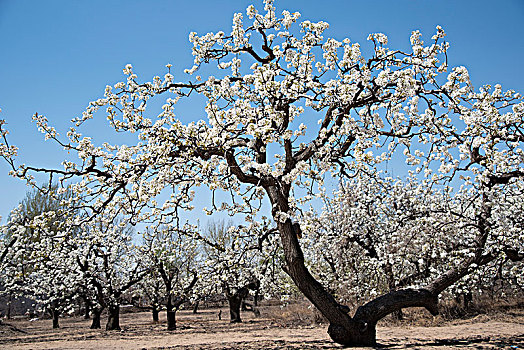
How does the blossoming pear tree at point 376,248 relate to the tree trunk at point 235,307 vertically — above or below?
above

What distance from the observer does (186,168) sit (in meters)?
5.71

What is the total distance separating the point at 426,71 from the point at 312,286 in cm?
383

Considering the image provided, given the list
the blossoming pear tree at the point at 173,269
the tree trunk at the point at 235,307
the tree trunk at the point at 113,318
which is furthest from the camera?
the tree trunk at the point at 235,307

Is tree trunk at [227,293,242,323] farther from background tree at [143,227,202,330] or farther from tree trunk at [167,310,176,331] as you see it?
tree trunk at [167,310,176,331]

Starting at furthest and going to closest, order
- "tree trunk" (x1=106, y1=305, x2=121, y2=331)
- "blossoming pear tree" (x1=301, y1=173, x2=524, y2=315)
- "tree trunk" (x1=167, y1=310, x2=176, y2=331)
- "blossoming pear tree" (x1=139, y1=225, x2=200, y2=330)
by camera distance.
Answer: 1. "tree trunk" (x1=106, y1=305, x2=121, y2=331)
2. "tree trunk" (x1=167, y1=310, x2=176, y2=331)
3. "blossoming pear tree" (x1=139, y1=225, x2=200, y2=330)
4. "blossoming pear tree" (x1=301, y1=173, x2=524, y2=315)

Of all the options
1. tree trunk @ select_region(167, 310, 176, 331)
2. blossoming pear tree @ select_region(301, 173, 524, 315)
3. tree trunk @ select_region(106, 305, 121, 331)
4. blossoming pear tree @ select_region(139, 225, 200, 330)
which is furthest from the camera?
tree trunk @ select_region(106, 305, 121, 331)

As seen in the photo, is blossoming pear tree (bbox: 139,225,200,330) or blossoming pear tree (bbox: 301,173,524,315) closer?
blossoming pear tree (bbox: 301,173,524,315)

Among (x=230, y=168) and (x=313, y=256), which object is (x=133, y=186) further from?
(x=313, y=256)

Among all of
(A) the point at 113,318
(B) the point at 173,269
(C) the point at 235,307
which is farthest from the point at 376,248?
(A) the point at 113,318

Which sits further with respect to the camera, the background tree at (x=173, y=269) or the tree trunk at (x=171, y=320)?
the tree trunk at (x=171, y=320)

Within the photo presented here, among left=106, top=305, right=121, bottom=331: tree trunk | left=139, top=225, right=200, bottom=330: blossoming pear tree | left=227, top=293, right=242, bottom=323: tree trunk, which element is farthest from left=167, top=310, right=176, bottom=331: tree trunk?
left=227, top=293, right=242, bottom=323: tree trunk

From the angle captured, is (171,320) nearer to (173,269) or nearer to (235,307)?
(173,269)

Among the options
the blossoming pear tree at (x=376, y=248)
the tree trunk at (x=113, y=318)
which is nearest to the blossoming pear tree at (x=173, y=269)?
the tree trunk at (x=113, y=318)

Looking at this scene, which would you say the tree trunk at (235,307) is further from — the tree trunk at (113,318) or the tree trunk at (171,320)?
the tree trunk at (113,318)
